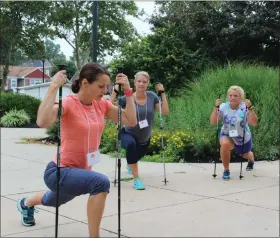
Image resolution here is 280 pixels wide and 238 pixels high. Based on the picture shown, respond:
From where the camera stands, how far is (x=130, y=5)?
3434cm

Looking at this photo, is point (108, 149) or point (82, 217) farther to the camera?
point (108, 149)

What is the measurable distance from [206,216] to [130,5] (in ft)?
101

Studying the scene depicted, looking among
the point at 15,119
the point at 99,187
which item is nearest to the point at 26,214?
the point at 99,187

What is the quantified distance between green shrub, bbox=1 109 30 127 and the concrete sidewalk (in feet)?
38.3

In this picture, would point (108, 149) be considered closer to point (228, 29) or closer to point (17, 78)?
point (228, 29)

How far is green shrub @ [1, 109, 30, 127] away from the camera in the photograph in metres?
19.7

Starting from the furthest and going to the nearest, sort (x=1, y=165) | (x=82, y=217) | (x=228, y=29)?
(x=228, y=29), (x=1, y=165), (x=82, y=217)

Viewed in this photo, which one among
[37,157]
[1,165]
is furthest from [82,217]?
[37,157]

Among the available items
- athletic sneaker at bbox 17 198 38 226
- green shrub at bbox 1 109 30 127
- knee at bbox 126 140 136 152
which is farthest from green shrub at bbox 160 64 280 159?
green shrub at bbox 1 109 30 127

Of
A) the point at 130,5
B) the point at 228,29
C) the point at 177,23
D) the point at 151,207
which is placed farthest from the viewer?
the point at 130,5

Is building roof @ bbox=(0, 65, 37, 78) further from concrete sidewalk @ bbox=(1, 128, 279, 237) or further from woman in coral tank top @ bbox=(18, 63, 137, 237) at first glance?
woman in coral tank top @ bbox=(18, 63, 137, 237)

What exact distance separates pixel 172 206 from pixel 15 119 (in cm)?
1568

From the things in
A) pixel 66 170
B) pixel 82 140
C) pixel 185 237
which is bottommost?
pixel 185 237

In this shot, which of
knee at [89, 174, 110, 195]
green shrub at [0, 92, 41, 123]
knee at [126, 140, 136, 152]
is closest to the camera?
knee at [89, 174, 110, 195]
